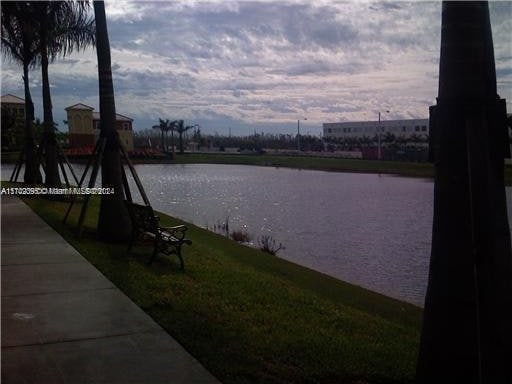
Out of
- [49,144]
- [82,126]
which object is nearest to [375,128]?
[82,126]

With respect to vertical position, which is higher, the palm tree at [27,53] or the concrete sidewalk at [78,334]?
the palm tree at [27,53]

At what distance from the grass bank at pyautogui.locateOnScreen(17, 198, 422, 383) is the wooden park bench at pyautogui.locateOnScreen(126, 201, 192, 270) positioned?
0.77ft

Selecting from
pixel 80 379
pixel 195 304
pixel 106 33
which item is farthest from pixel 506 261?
pixel 106 33

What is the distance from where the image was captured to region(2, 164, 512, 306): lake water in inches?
495

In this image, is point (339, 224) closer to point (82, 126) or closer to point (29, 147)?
point (29, 147)

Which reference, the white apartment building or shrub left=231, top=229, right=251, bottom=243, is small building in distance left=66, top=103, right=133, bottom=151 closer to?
shrub left=231, top=229, right=251, bottom=243

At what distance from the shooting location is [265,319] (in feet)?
20.4

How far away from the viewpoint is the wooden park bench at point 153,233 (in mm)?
8570

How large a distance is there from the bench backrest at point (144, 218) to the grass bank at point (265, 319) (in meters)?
0.48

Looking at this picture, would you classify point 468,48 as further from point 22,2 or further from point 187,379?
point 22,2

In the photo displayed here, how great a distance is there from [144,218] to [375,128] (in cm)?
13473

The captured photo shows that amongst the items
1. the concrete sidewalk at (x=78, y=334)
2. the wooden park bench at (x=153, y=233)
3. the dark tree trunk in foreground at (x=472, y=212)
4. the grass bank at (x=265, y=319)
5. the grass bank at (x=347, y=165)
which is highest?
the dark tree trunk in foreground at (x=472, y=212)

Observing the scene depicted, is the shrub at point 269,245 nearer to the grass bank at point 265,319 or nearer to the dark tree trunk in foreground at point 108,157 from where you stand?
Answer: the grass bank at point 265,319

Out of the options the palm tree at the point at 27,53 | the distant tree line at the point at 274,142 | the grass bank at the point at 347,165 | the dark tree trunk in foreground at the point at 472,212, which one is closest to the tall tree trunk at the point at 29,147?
the palm tree at the point at 27,53
